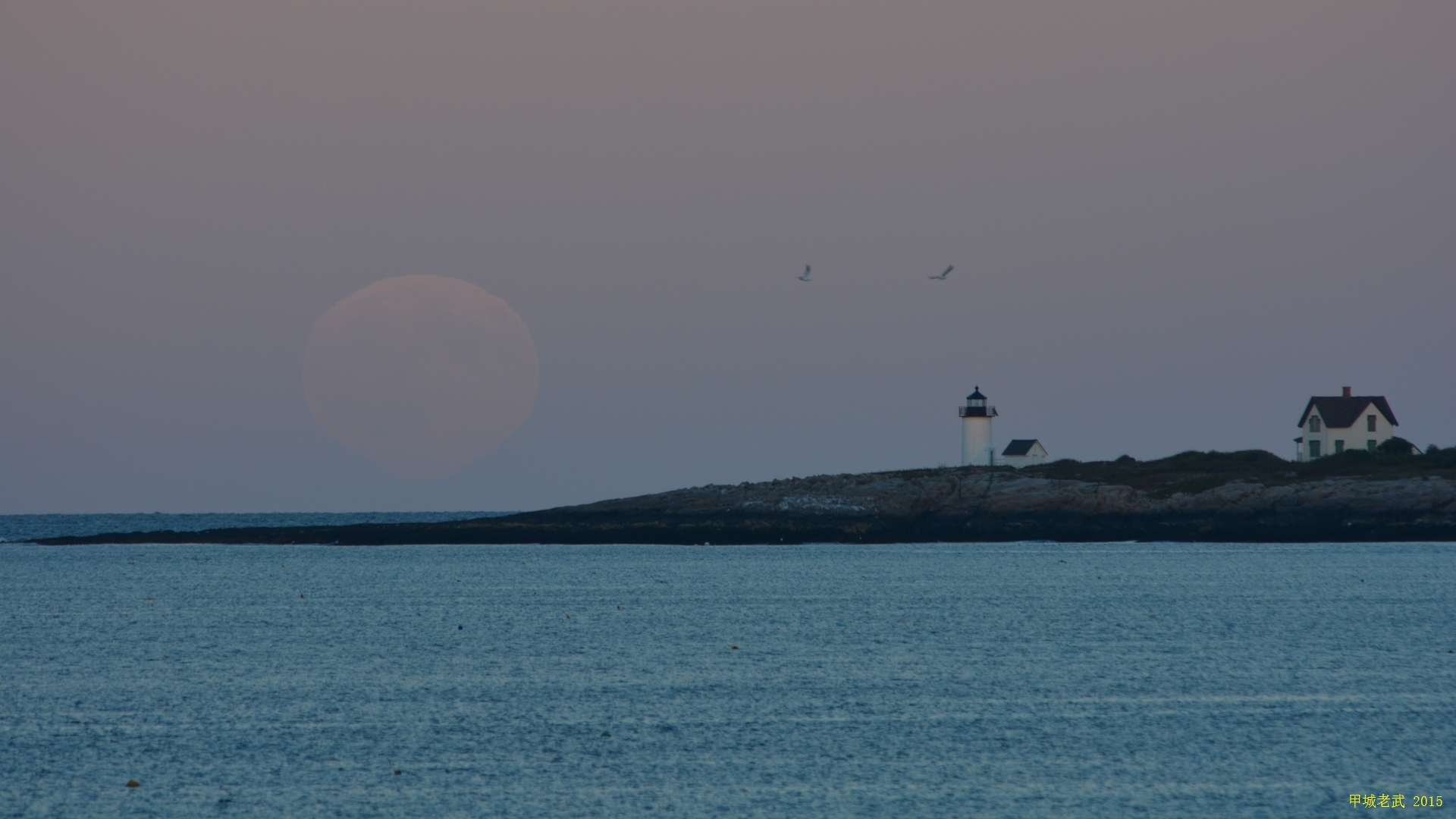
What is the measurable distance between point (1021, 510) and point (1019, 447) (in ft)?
97.6

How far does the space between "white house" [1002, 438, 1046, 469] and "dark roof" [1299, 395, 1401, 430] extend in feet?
59.7

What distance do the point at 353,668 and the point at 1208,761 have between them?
32.0 feet

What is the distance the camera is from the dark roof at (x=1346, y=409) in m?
77.2

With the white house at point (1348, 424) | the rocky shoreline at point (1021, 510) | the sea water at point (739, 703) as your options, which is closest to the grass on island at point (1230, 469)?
the rocky shoreline at point (1021, 510)

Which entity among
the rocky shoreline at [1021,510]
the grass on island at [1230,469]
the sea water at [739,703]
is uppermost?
the grass on island at [1230,469]

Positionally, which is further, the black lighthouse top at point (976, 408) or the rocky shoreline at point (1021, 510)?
the black lighthouse top at point (976, 408)

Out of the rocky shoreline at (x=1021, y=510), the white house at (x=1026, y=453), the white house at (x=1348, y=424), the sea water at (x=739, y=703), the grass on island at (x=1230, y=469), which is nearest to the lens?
the sea water at (x=739, y=703)

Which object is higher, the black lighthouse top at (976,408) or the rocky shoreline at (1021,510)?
the black lighthouse top at (976,408)

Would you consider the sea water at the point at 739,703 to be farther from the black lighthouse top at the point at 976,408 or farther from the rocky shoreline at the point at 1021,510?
the black lighthouse top at the point at 976,408

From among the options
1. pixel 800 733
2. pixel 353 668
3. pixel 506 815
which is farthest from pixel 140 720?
pixel 800 733

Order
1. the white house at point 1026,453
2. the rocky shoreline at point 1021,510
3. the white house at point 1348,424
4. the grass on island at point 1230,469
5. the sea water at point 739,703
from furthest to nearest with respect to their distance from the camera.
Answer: the white house at point 1026,453 < the white house at point 1348,424 < the grass on island at point 1230,469 < the rocky shoreline at point 1021,510 < the sea water at point 739,703

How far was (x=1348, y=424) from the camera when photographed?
76.8m

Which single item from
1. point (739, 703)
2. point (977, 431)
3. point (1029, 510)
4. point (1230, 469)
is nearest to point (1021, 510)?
point (1029, 510)

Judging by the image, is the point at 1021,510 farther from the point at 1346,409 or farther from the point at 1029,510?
the point at 1346,409
